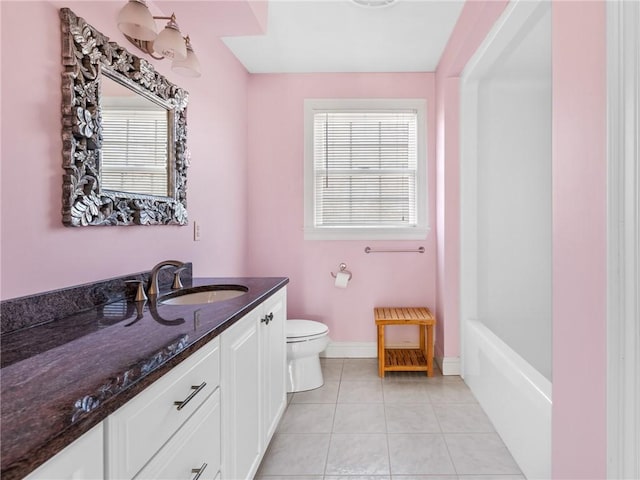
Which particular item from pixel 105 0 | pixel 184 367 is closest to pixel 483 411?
pixel 184 367

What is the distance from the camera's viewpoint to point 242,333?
1.32 m

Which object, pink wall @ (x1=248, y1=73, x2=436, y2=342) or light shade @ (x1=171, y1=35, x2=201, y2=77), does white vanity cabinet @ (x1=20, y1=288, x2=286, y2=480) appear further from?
pink wall @ (x1=248, y1=73, x2=436, y2=342)

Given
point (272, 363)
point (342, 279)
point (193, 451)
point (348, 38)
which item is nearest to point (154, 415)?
point (193, 451)

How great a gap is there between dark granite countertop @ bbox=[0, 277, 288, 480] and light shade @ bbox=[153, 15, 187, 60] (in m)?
1.07

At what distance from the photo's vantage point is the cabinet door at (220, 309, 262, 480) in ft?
3.84

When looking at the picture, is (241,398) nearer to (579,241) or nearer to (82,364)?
(82,364)

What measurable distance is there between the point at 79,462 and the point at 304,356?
77.7 inches

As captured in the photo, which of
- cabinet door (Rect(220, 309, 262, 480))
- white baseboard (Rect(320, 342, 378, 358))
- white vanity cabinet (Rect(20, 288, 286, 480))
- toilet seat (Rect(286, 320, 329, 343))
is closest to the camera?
white vanity cabinet (Rect(20, 288, 286, 480))

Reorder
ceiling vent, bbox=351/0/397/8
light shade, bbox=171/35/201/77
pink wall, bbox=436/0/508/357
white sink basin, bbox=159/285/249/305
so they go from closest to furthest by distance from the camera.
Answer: light shade, bbox=171/35/201/77 < white sink basin, bbox=159/285/249/305 < ceiling vent, bbox=351/0/397/8 < pink wall, bbox=436/0/508/357

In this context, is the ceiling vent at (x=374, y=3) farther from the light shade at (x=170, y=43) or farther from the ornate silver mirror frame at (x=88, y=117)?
the ornate silver mirror frame at (x=88, y=117)

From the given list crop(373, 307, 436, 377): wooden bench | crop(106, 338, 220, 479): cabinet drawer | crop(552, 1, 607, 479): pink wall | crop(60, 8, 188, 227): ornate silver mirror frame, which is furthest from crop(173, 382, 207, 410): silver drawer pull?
crop(373, 307, 436, 377): wooden bench

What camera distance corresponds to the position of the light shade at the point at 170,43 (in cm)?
146

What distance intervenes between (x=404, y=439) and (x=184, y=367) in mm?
1504

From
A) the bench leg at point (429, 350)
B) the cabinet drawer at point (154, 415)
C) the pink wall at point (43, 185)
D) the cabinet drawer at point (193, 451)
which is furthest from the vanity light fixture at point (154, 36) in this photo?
the bench leg at point (429, 350)
